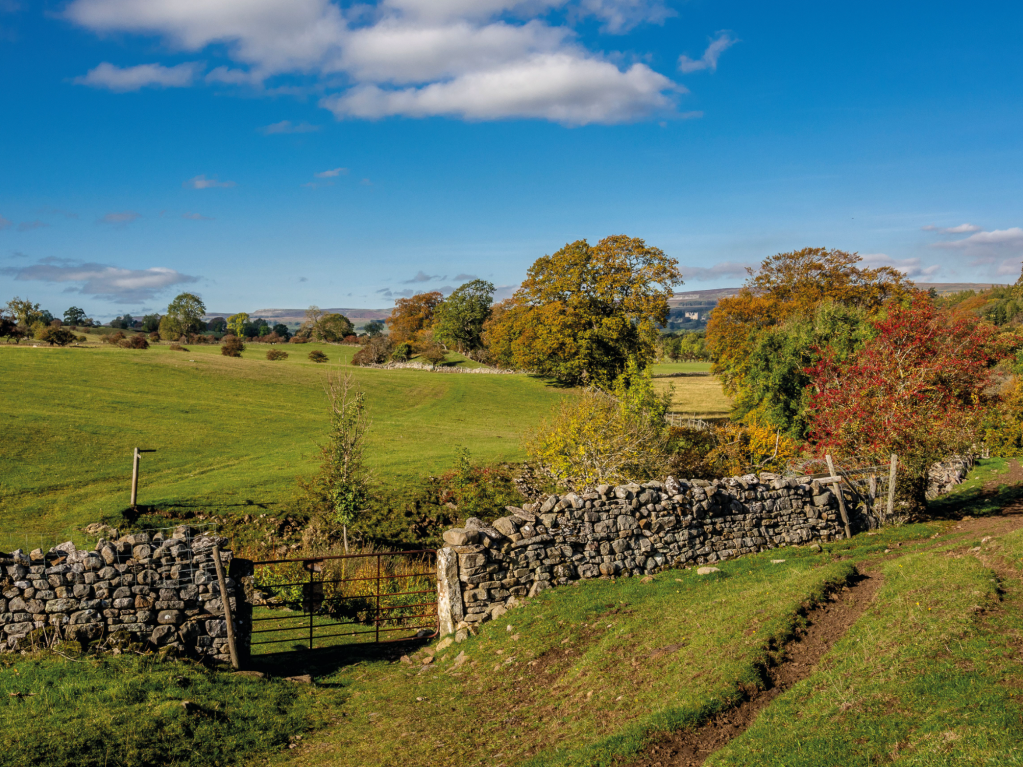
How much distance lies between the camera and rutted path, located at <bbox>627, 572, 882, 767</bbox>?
7.21 metres

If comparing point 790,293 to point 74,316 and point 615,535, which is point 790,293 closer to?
point 615,535

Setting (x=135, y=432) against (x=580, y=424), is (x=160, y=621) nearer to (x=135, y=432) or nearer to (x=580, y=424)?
(x=580, y=424)

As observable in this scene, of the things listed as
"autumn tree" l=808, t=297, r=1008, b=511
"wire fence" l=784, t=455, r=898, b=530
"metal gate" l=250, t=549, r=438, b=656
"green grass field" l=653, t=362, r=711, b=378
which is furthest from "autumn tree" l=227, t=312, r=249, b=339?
"wire fence" l=784, t=455, r=898, b=530

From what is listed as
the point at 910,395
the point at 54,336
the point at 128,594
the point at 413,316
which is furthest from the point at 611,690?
the point at 413,316

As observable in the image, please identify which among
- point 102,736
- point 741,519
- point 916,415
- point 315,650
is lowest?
point 315,650

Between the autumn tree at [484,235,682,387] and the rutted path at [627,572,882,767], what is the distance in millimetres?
42247

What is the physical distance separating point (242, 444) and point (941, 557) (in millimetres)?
36794

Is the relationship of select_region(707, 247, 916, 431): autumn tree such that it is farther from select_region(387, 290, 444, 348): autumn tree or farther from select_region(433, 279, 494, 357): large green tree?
select_region(387, 290, 444, 348): autumn tree

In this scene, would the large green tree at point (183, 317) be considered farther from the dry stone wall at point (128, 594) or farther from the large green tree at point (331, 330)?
the dry stone wall at point (128, 594)

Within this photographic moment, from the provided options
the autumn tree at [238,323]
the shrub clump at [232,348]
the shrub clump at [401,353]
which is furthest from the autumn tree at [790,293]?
the autumn tree at [238,323]

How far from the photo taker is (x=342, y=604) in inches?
737

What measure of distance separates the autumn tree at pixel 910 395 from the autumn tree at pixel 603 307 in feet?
75.6

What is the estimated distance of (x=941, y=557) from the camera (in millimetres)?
11680

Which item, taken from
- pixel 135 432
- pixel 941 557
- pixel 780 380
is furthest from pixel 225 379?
pixel 941 557
